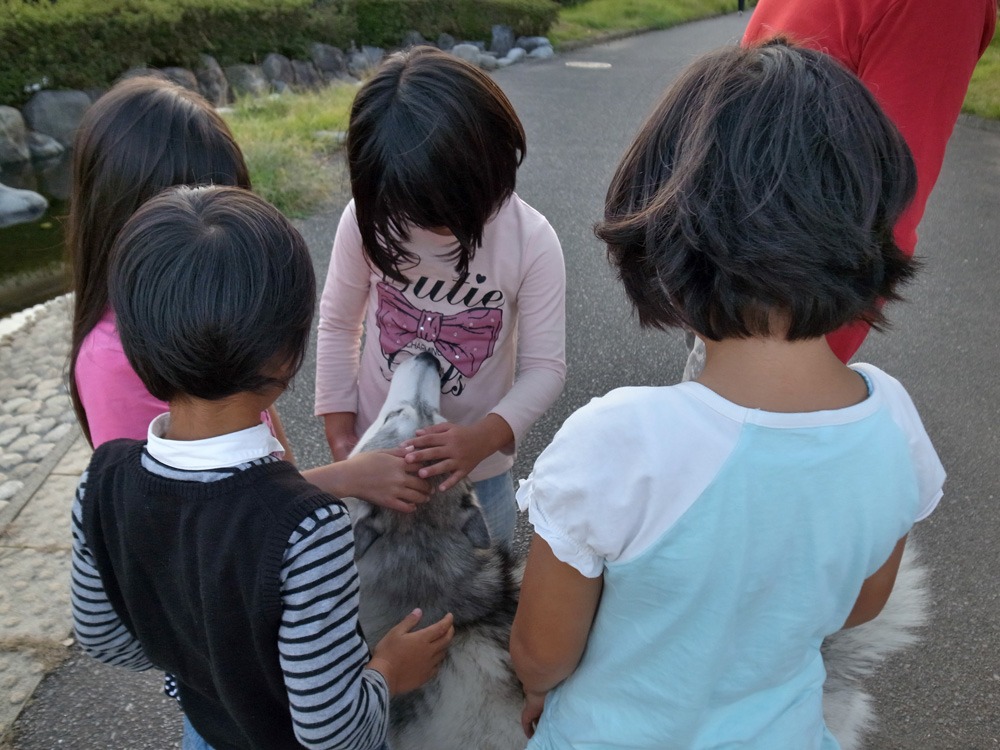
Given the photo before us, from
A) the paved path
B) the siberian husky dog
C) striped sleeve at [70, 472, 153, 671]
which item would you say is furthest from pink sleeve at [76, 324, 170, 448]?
the paved path

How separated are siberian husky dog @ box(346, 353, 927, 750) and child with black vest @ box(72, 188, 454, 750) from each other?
0.29 metres

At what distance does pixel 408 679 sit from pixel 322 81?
1161 cm

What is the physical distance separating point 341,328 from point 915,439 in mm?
1399

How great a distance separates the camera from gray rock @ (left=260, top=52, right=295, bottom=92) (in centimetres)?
1106

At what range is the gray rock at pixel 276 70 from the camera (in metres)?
11.1

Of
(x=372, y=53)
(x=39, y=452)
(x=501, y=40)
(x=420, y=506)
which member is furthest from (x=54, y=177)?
(x=501, y=40)

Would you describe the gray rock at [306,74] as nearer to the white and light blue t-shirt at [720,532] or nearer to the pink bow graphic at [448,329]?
the pink bow graphic at [448,329]

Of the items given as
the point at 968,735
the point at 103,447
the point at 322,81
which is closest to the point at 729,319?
the point at 103,447

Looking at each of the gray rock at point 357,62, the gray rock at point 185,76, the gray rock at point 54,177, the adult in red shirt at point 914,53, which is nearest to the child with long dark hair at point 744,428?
the adult in red shirt at point 914,53

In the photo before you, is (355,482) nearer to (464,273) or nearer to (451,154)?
(464,273)

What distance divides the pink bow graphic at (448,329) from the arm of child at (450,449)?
18 cm

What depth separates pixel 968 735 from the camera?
2221 millimetres

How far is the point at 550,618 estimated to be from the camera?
3.73ft

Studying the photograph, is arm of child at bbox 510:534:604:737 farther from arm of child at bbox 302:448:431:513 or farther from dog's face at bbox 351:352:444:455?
dog's face at bbox 351:352:444:455
